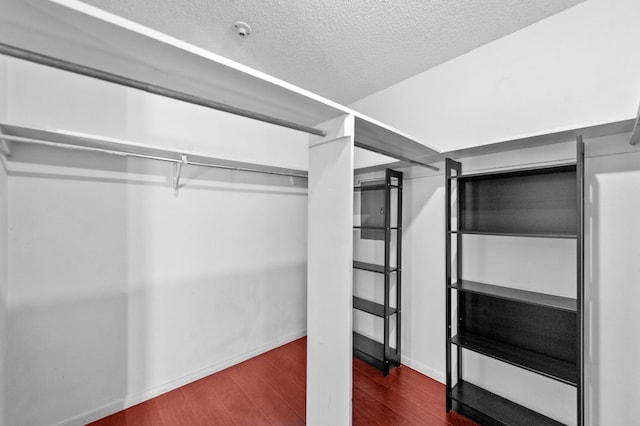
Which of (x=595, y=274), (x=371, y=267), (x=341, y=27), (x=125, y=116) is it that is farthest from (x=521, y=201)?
(x=125, y=116)

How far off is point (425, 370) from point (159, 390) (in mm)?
2245

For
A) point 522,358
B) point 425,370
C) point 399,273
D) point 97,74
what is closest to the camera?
point 97,74

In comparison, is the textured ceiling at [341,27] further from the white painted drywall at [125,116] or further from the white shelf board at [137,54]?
the white shelf board at [137,54]

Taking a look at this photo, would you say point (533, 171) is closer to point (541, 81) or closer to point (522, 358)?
point (541, 81)

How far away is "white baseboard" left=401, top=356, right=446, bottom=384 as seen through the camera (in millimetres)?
2250

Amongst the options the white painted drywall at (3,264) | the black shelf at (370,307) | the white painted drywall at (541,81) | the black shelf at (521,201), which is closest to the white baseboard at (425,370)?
the black shelf at (370,307)

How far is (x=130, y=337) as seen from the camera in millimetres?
1994

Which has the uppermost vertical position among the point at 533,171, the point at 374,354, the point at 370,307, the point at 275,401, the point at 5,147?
the point at 5,147

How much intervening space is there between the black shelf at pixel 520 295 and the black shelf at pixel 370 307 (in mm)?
758

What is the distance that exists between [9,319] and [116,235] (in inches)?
27.6

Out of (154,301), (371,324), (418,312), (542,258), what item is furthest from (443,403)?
(154,301)

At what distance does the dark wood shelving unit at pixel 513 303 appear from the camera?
1570 millimetres

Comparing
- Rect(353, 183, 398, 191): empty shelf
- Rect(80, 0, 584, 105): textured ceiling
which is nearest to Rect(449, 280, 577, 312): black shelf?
Rect(353, 183, 398, 191): empty shelf

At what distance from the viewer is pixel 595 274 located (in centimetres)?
155
